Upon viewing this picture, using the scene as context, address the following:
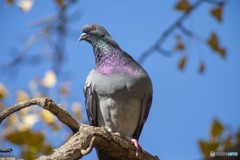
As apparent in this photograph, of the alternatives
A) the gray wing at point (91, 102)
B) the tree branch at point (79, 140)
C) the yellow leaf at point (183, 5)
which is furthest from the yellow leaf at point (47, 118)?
the yellow leaf at point (183, 5)

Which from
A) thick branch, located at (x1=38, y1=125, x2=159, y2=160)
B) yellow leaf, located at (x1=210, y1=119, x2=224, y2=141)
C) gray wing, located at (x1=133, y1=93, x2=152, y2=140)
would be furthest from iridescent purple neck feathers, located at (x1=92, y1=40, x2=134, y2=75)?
yellow leaf, located at (x1=210, y1=119, x2=224, y2=141)

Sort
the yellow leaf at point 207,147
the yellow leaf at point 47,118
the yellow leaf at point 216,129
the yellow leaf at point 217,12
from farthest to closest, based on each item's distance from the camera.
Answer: the yellow leaf at point 47,118 → the yellow leaf at point 217,12 → the yellow leaf at point 216,129 → the yellow leaf at point 207,147

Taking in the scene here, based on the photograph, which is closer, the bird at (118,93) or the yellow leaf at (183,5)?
the yellow leaf at (183,5)

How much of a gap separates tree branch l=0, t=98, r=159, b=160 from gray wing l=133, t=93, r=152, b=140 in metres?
1.23

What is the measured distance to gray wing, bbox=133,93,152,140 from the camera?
5.07m

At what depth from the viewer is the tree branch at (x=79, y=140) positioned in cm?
313

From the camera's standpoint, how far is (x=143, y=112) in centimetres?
513

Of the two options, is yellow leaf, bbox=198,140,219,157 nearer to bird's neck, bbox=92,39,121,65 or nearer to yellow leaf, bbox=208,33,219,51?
A: yellow leaf, bbox=208,33,219,51

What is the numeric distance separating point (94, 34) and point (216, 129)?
3027 mm

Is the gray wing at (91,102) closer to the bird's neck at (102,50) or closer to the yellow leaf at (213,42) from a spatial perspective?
the bird's neck at (102,50)

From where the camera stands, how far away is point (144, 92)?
16.3ft

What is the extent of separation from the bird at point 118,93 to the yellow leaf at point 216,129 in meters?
2.08

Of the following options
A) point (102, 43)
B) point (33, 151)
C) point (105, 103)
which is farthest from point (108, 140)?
point (102, 43)

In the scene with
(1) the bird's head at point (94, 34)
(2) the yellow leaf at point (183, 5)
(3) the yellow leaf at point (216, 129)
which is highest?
(1) the bird's head at point (94, 34)
